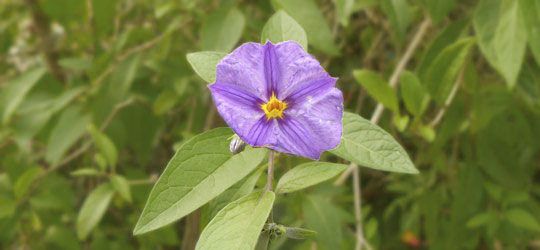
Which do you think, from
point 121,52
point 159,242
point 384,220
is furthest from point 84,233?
point 384,220

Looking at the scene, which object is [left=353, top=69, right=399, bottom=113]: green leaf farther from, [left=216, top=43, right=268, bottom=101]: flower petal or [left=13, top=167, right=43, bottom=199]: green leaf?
[left=13, top=167, right=43, bottom=199]: green leaf

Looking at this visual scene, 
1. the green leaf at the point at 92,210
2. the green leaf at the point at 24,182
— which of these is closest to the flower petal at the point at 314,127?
the green leaf at the point at 92,210

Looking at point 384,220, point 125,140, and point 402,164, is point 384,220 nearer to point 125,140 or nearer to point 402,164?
point 125,140

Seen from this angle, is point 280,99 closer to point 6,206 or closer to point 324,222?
point 324,222

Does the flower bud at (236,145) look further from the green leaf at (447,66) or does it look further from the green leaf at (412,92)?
the green leaf at (447,66)

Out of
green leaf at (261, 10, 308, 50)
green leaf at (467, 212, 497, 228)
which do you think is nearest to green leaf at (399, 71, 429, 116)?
green leaf at (261, 10, 308, 50)

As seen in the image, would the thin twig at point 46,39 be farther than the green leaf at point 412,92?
Yes

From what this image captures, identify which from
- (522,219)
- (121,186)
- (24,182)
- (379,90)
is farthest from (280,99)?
(522,219)
